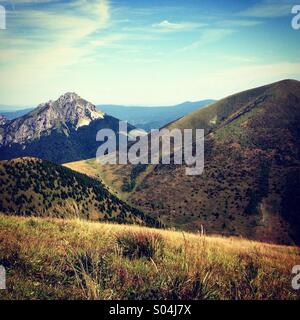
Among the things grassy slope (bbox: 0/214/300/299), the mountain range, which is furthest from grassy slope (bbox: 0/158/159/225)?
the mountain range

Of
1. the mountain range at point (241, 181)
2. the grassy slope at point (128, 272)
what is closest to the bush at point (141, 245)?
the grassy slope at point (128, 272)

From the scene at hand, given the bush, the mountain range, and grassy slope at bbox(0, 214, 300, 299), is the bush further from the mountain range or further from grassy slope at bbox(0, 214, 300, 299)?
the mountain range

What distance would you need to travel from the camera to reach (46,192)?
43156mm

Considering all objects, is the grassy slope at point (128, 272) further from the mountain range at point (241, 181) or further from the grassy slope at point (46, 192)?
the mountain range at point (241, 181)

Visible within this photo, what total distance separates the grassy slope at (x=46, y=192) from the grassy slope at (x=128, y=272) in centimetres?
2895

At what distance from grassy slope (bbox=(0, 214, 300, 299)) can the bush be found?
4cm

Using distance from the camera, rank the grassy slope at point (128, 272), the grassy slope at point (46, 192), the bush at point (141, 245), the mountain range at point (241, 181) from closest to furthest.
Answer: the grassy slope at point (128, 272), the bush at point (141, 245), the grassy slope at point (46, 192), the mountain range at point (241, 181)

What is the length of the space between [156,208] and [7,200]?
55.6m

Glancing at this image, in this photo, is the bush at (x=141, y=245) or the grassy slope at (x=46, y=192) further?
the grassy slope at (x=46, y=192)

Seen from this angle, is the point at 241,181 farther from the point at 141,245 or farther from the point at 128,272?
the point at 128,272

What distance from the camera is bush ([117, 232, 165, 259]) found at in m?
5.82

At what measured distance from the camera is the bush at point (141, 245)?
19.1 feet
